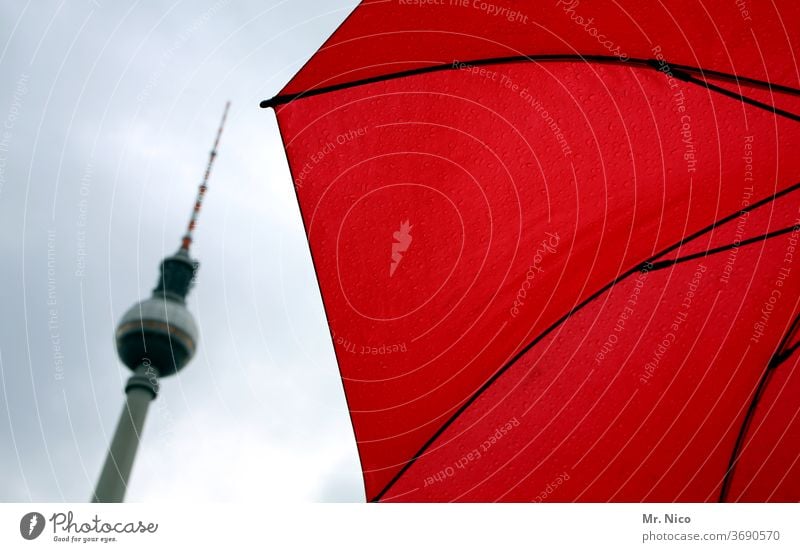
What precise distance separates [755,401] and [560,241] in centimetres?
130

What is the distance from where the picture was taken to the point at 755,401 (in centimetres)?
362

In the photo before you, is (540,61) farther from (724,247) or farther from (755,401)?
(755,401)

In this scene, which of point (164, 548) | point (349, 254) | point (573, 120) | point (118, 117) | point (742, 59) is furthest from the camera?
point (118, 117)

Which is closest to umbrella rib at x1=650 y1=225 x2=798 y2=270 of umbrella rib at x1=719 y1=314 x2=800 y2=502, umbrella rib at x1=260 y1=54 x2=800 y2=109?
umbrella rib at x1=719 y1=314 x2=800 y2=502

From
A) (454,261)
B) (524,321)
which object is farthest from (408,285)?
(524,321)

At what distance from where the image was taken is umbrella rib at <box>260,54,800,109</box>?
3193 mm

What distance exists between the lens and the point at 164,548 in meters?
2.83

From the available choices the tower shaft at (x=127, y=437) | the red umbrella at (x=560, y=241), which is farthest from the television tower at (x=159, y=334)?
the red umbrella at (x=560, y=241)

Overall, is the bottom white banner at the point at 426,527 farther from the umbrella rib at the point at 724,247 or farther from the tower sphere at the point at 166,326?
the tower sphere at the point at 166,326

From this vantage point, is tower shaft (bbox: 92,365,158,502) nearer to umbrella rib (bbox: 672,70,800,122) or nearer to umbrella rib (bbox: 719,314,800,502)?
umbrella rib (bbox: 719,314,800,502)

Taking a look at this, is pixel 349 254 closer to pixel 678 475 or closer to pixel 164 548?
pixel 164 548

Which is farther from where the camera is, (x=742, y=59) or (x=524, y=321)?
(x=524, y=321)

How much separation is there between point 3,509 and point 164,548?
0.66 m

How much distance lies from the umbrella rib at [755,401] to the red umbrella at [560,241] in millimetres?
11
